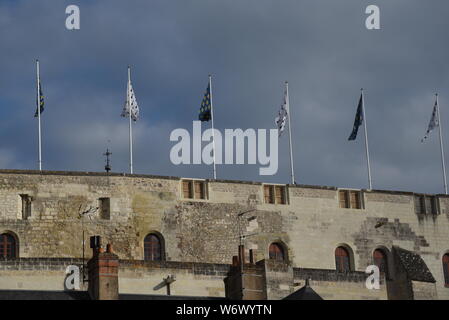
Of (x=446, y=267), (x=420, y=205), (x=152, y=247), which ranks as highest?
(x=420, y=205)

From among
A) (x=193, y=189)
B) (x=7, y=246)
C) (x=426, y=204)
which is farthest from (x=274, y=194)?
(x=7, y=246)

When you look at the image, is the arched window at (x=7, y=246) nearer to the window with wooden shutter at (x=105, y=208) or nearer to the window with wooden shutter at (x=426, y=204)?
the window with wooden shutter at (x=105, y=208)

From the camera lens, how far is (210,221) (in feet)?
203

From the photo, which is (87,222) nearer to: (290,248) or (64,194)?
(64,194)

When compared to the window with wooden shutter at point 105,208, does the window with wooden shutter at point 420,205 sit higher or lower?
higher

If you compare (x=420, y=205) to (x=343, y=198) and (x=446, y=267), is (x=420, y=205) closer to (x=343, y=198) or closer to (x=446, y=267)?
(x=446, y=267)

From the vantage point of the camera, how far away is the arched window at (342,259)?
212ft

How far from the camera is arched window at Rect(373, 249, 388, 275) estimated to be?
65.2 metres

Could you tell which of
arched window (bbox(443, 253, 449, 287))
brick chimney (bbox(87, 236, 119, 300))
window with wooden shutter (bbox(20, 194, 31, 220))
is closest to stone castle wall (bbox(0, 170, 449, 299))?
window with wooden shutter (bbox(20, 194, 31, 220))

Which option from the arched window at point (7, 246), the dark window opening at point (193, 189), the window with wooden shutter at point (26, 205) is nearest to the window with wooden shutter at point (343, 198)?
the dark window opening at point (193, 189)

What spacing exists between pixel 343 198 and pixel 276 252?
186 inches

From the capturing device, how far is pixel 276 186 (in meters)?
63.8

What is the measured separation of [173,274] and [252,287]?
8.34 metres

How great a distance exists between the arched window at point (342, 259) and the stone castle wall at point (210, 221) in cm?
34
